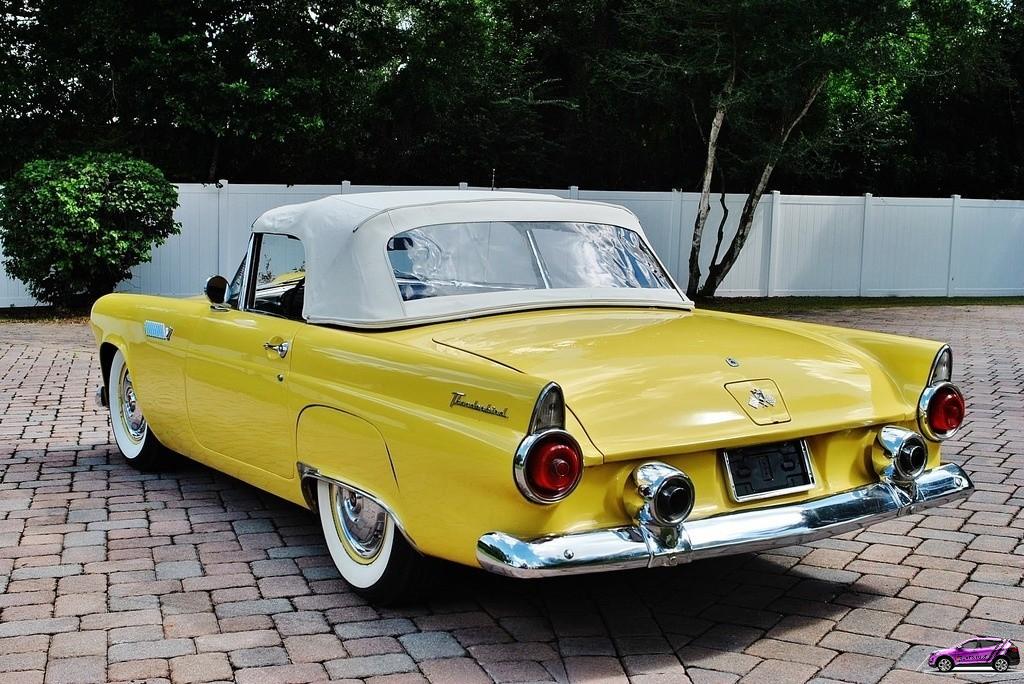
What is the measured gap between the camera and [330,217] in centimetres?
507

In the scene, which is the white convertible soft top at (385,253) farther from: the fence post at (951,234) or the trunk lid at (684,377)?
the fence post at (951,234)

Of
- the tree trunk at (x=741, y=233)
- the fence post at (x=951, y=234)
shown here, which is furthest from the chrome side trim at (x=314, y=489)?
the fence post at (x=951, y=234)

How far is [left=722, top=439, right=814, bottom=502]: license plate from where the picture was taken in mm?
3926

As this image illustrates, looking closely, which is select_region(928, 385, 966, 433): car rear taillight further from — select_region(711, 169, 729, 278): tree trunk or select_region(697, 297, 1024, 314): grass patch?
select_region(711, 169, 729, 278): tree trunk

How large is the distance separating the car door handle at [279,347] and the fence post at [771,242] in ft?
57.5

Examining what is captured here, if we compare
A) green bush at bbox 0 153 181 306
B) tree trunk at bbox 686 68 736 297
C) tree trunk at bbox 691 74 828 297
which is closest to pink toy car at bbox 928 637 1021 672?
green bush at bbox 0 153 181 306

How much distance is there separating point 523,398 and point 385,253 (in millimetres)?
1490

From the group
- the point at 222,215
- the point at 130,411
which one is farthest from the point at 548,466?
the point at 222,215

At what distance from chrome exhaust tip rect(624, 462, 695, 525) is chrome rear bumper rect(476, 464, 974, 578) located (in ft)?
0.14

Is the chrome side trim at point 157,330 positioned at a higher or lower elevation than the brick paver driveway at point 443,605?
higher

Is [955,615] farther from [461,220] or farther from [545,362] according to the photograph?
[461,220]

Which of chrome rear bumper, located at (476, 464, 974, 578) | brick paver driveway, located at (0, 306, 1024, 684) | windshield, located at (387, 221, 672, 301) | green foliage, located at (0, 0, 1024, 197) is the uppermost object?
green foliage, located at (0, 0, 1024, 197)

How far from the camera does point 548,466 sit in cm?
355

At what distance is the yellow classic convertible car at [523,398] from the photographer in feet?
12.0
